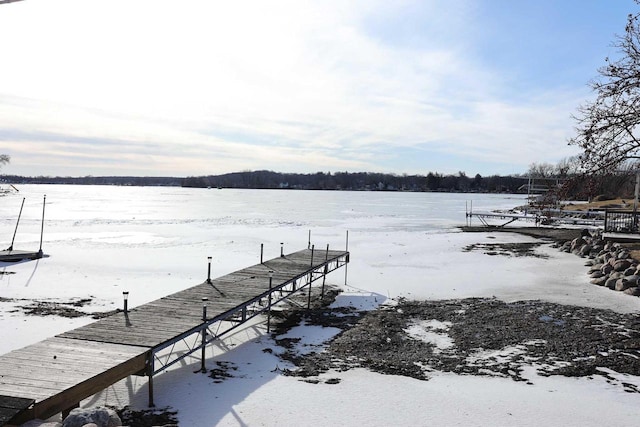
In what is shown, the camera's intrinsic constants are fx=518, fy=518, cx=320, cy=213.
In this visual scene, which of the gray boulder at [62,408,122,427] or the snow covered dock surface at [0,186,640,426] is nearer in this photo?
the gray boulder at [62,408,122,427]

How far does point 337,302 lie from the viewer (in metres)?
12.9

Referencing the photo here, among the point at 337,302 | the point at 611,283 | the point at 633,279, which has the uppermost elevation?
the point at 633,279

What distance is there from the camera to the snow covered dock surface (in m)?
6.48

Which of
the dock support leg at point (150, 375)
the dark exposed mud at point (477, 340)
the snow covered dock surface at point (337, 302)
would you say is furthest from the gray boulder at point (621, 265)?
the dock support leg at point (150, 375)

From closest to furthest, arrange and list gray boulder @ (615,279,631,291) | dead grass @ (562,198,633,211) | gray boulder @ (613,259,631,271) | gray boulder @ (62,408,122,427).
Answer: gray boulder @ (62,408,122,427) → gray boulder @ (615,279,631,291) → gray boulder @ (613,259,631,271) → dead grass @ (562,198,633,211)

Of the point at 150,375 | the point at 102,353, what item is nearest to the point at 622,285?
the point at 150,375

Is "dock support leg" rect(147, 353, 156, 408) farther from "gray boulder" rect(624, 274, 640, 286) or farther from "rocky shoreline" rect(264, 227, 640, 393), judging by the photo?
"gray boulder" rect(624, 274, 640, 286)

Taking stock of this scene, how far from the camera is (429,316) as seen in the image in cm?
1135

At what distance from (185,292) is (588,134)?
8.41 metres

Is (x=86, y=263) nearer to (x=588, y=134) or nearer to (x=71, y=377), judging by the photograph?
(x=71, y=377)

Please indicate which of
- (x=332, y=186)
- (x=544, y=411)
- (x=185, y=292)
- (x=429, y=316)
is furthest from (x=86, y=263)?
(x=332, y=186)

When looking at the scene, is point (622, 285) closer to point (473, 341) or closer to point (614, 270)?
point (614, 270)

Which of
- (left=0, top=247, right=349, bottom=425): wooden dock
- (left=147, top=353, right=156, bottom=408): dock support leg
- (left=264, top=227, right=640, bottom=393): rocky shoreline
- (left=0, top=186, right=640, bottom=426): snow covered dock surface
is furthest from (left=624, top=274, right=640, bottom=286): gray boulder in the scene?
(left=147, top=353, right=156, bottom=408): dock support leg

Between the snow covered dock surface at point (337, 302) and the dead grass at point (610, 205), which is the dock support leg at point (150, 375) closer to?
the snow covered dock surface at point (337, 302)
